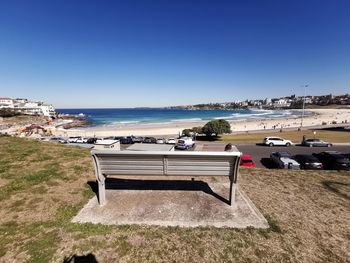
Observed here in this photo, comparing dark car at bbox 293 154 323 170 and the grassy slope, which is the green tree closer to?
dark car at bbox 293 154 323 170

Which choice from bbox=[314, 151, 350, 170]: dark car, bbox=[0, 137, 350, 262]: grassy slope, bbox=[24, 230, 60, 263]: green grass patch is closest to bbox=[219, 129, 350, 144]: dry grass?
bbox=[314, 151, 350, 170]: dark car

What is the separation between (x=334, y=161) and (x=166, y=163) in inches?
597

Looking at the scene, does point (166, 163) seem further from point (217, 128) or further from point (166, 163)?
point (217, 128)

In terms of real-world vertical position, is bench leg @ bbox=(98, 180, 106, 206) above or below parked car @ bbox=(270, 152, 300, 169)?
above

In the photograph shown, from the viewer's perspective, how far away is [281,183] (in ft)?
23.6

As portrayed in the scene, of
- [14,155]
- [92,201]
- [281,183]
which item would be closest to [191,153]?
[92,201]

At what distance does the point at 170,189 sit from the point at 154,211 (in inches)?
52.9

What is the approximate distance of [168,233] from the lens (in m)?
4.25

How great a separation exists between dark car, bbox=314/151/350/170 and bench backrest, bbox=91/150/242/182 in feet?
44.5

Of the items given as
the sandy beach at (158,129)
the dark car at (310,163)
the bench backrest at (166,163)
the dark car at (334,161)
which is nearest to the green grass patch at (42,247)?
the bench backrest at (166,163)

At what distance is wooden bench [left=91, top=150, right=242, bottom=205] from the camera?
4.96 m

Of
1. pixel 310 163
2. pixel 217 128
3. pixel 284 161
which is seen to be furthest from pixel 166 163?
pixel 217 128

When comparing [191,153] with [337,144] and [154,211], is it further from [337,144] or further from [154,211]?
[337,144]

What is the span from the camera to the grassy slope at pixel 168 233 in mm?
3638
